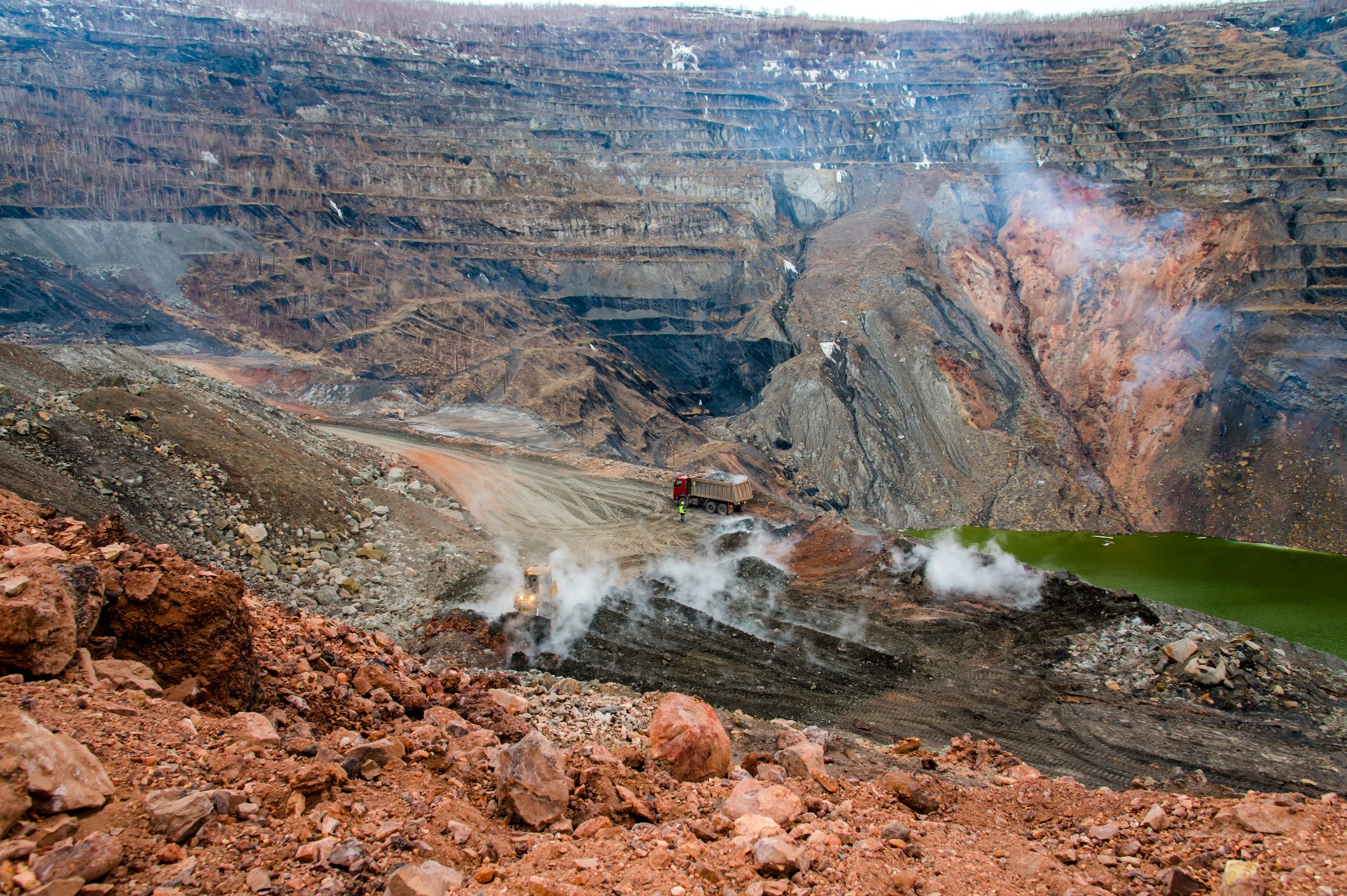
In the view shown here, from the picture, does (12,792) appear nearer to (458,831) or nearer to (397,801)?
(397,801)

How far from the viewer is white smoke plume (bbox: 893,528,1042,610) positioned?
62.1 feet

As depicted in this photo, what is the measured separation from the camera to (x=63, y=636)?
19.2 feet

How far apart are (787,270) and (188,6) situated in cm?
6009

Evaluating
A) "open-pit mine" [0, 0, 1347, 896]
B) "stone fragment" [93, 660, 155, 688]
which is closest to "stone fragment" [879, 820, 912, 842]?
"open-pit mine" [0, 0, 1347, 896]

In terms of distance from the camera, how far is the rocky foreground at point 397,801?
4543 mm

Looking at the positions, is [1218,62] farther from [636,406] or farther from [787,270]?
[636,406]

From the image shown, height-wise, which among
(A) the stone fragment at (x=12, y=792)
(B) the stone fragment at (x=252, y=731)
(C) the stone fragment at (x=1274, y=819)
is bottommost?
(C) the stone fragment at (x=1274, y=819)

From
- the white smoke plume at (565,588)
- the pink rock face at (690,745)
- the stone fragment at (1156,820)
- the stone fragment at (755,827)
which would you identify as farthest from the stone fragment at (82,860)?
the white smoke plume at (565,588)

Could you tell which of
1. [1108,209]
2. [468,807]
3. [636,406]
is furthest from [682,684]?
[1108,209]

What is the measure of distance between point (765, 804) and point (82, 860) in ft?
15.8

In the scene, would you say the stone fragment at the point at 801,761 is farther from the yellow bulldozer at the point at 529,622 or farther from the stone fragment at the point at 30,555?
the stone fragment at the point at 30,555

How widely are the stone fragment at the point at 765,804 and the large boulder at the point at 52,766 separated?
4582 mm

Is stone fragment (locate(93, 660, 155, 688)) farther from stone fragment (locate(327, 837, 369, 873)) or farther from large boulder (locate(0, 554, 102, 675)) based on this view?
stone fragment (locate(327, 837, 369, 873))

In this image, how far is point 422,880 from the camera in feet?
15.9
